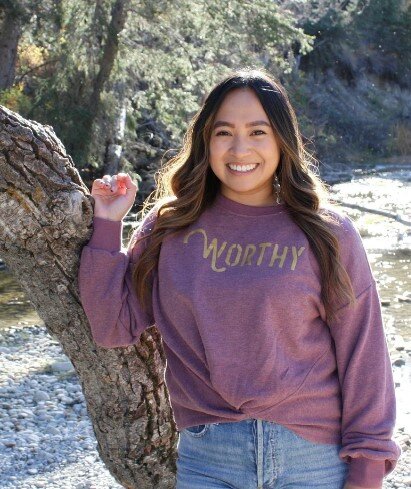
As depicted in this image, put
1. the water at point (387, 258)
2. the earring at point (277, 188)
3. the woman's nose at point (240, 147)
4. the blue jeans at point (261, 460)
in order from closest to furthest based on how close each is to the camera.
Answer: the blue jeans at point (261, 460), the woman's nose at point (240, 147), the earring at point (277, 188), the water at point (387, 258)

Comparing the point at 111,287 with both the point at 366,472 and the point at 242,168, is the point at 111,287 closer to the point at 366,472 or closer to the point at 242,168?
the point at 242,168

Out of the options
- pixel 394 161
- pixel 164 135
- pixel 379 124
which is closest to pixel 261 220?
pixel 164 135

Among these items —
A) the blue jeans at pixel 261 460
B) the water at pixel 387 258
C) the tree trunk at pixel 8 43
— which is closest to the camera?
the blue jeans at pixel 261 460

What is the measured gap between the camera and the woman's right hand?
2.58 m

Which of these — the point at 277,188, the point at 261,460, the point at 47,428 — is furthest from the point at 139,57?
the point at 261,460

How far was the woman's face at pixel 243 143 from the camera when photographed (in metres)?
2.39

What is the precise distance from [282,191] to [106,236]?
0.53m

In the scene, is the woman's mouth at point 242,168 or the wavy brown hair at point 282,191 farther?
the woman's mouth at point 242,168

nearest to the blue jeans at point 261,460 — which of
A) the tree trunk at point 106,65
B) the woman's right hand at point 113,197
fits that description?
the woman's right hand at point 113,197

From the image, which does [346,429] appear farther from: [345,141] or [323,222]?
[345,141]

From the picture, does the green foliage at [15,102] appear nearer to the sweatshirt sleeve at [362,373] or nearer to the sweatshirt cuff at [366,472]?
the sweatshirt sleeve at [362,373]

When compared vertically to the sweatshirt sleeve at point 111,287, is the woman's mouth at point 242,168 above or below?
above

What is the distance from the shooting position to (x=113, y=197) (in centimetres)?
263

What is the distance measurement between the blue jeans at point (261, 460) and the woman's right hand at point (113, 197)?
0.68 meters
